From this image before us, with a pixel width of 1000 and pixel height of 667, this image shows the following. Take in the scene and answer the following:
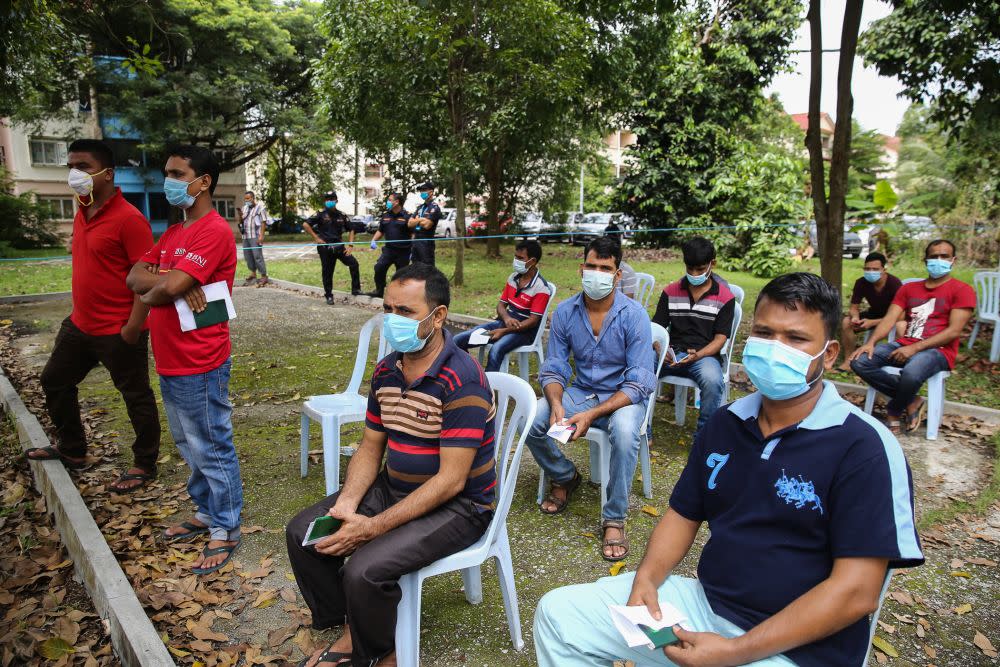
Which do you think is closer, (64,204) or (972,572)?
(972,572)

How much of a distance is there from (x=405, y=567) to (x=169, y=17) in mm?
28418

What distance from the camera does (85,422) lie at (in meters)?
5.52

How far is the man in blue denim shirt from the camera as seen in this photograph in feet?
12.2

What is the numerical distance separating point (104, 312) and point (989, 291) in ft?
29.0

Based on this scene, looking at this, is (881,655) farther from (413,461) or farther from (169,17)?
(169,17)

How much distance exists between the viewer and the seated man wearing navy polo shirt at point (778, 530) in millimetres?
1730

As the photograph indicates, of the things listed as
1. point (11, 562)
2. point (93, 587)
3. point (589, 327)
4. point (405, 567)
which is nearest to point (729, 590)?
point (405, 567)

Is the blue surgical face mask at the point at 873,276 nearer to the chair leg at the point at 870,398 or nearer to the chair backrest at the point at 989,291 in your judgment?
the chair leg at the point at 870,398

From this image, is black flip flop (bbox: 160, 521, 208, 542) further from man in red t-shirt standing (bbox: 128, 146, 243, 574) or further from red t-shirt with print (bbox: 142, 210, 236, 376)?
red t-shirt with print (bbox: 142, 210, 236, 376)

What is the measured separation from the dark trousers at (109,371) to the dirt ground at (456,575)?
298mm

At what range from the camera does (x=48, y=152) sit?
31.3 m

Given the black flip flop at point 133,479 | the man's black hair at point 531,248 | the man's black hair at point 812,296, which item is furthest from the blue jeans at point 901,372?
the black flip flop at point 133,479

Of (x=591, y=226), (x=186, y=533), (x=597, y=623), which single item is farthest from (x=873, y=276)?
(x=591, y=226)

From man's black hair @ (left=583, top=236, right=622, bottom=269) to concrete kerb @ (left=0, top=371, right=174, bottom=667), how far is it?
3116 millimetres
